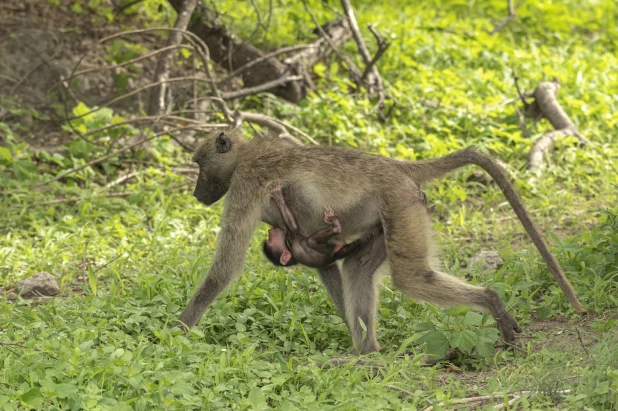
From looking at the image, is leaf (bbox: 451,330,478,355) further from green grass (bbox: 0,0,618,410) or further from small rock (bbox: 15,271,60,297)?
small rock (bbox: 15,271,60,297)

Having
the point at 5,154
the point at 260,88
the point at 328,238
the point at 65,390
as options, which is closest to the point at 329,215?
the point at 328,238

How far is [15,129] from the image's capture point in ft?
26.4

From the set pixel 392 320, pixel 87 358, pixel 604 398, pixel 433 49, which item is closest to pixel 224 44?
pixel 433 49

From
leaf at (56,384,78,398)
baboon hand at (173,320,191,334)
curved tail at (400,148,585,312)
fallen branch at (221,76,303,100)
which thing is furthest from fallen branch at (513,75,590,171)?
leaf at (56,384,78,398)

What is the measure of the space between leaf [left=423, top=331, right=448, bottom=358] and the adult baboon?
19cm

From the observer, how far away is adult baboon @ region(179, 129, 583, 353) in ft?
13.9

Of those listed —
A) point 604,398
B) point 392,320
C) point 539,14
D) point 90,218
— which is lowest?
point 90,218

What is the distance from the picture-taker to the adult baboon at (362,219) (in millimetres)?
4227

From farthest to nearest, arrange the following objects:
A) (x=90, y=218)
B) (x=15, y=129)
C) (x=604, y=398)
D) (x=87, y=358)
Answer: (x=15, y=129) → (x=90, y=218) → (x=87, y=358) → (x=604, y=398)

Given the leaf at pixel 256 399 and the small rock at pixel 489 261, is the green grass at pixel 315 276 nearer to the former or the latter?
the leaf at pixel 256 399

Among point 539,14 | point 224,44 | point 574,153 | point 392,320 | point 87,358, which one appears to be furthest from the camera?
A: point 539,14

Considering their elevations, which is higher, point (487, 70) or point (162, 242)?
point (487, 70)

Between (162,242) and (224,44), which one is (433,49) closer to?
(224,44)

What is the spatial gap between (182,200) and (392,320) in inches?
102
